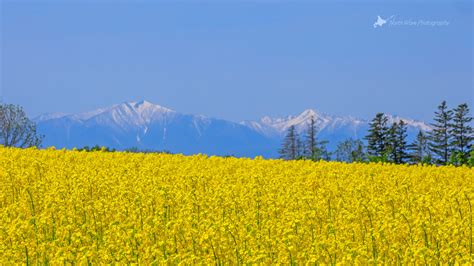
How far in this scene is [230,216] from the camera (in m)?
12.5

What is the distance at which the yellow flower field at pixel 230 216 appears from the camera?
9406 millimetres

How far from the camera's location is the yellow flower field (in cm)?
941

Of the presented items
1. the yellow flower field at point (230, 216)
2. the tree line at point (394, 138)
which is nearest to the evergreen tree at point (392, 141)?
the tree line at point (394, 138)

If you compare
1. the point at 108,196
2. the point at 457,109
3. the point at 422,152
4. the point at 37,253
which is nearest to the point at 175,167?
the point at 108,196

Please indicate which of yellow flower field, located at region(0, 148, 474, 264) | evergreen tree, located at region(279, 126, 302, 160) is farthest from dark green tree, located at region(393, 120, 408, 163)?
evergreen tree, located at region(279, 126, 302, 160)

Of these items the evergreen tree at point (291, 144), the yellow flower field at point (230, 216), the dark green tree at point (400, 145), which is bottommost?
the yellow flower field at point (230, 216)

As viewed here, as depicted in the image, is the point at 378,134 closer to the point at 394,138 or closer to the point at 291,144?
the point at 394,138

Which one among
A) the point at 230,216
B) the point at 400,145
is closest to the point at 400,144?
the point at 400,145

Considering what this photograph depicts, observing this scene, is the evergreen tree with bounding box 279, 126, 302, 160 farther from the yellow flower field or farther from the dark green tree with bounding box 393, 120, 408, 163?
the yellow flower field

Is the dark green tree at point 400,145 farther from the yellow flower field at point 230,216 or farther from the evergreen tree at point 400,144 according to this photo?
the yellow flower field at point 230,216

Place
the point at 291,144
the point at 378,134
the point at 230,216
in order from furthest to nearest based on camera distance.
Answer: the point at 291,144, the point at 378,134, the point at 230,216

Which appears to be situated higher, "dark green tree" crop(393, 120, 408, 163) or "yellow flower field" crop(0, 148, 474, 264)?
"dark green tree" crop(393, 120, 408, 163)

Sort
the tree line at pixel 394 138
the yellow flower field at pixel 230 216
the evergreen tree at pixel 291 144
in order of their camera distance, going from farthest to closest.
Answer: the evergreen tree at pixel 291 144 < the tree line at pixel 394 138 < the yellow flower field at pixel 230 216

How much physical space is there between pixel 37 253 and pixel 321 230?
4.68m
